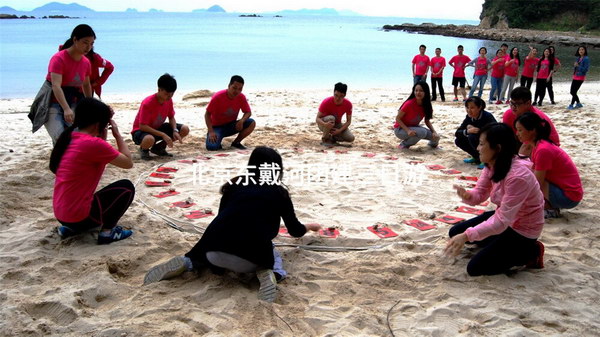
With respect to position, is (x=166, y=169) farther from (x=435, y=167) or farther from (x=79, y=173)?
(x=435, y=167)

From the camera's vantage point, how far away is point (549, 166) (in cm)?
402

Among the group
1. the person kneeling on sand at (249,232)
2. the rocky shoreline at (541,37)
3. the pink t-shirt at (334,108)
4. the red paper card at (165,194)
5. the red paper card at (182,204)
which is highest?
the rocky shoreline at (541,37)

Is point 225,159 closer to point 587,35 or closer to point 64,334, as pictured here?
point 64,334

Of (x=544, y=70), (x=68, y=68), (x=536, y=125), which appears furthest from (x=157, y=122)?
(x=544, y=70)

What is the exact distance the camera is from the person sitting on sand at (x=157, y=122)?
5.87m

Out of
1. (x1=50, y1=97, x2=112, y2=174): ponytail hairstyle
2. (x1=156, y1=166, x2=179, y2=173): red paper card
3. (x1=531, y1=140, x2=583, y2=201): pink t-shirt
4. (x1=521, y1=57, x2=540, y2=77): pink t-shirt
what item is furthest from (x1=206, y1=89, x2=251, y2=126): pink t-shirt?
(x1=521, y1=57, x2=540, y2=77): pink t-shirt

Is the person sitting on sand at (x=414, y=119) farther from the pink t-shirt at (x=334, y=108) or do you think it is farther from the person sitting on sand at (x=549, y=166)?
the person sitting on sand at (x=549, y=166)

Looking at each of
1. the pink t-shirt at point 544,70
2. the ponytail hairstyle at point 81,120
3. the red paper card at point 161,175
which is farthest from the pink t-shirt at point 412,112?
the pink t-shirt at point 544,70

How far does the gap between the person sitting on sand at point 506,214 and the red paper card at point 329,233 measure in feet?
3.51

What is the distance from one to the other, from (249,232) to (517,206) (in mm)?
1743

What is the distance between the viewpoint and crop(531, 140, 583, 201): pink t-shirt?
398cm

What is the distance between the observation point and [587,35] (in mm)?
45344

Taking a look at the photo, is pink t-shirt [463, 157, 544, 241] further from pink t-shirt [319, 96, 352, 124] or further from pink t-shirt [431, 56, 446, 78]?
pink t-shirt [431, 56, 446, 78]

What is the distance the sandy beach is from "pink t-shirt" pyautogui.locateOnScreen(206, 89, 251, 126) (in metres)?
1.10
